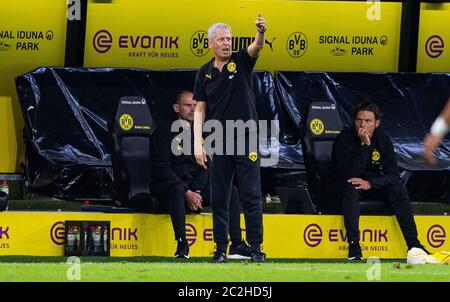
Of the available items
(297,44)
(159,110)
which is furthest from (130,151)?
(297,44)

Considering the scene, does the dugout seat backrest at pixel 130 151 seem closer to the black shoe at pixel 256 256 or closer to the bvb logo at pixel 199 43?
the bvb logo at pixel 199 43

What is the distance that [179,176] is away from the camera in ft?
33.5

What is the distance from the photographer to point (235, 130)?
8.49 metres

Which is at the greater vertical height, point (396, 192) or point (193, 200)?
point (396, 192)

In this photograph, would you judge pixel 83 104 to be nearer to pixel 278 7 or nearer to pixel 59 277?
pixel 278 7

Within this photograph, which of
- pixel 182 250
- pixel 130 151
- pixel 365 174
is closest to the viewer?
pixel 182 250

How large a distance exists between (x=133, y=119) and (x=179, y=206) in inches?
49.3

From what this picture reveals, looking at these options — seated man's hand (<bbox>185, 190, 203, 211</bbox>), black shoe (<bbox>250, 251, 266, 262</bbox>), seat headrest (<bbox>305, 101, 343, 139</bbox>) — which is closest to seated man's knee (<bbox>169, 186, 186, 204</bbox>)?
seated man's hand (<bbox>185, 190, 203, 211</bbox>)

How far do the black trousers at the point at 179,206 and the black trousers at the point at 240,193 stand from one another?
0.87 m

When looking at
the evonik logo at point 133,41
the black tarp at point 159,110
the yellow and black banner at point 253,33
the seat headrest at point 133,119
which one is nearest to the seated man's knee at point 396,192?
the black tarp at point 159,110

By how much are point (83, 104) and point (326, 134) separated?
262 centimetres

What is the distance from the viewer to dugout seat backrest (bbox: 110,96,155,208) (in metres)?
10.6

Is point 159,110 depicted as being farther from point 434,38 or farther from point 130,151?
point 434,38

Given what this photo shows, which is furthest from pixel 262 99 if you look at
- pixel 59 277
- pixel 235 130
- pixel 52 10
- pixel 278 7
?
pixel 59 277
